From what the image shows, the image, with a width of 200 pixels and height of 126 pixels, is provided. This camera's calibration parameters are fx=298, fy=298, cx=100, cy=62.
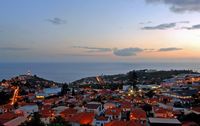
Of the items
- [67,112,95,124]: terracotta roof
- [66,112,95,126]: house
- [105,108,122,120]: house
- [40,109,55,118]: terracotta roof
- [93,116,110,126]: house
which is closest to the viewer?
[66,112,95,126]: house

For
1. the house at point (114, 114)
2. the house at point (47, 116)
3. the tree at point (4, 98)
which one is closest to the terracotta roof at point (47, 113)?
the house at point (47, 116)

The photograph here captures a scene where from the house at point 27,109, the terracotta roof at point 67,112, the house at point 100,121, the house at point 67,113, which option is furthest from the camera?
the house at point 27,109

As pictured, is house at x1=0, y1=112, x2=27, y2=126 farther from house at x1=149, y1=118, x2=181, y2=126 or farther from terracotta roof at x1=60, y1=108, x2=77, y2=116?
house at x1=149, y1=118, x2=181, y2=126

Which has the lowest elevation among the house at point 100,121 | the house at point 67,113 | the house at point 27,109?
the house at point 100,121

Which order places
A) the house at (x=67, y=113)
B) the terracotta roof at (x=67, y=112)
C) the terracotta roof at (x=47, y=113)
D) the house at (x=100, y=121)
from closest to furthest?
the house at (x=100, y=121) → the terracotta roof at (x=47, y=113) → the house at (x=67, y=113) → the terracotta roof at (x=67, y=112)

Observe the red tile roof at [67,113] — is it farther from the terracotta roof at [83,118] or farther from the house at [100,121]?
the house at [100,121]

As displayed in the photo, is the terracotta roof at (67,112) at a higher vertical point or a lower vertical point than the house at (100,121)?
higher

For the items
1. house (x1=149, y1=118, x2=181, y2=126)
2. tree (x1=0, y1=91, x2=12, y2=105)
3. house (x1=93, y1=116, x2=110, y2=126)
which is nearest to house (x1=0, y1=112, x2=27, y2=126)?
house (x1=93, y1=116, x2=110, y2=126)

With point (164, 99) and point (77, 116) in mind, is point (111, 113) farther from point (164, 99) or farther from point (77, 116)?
point (164, 99)

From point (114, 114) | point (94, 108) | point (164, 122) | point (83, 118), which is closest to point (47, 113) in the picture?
point (83, 118)

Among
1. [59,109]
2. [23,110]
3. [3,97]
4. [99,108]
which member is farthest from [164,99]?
[3,97]

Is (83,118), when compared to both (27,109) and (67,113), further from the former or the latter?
(27,109)
